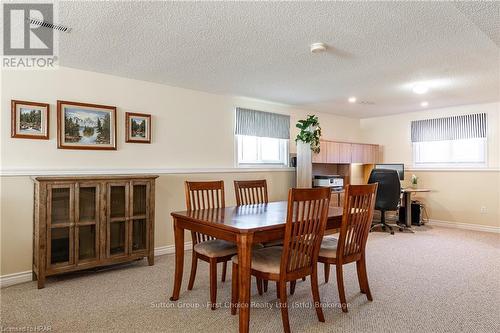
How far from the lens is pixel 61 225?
3.01 metres

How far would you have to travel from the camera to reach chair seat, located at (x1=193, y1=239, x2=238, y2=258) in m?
2.50

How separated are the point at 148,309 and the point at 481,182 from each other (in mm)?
5670

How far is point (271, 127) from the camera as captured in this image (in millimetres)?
5262

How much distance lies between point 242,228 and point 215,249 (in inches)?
25.6

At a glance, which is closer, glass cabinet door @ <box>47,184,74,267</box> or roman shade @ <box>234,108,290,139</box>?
glass cabinet door @ <box>47,184,74,267</box>

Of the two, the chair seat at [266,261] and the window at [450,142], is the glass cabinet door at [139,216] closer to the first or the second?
the chair seat at [266,261]

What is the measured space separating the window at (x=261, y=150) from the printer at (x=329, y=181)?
0.64m

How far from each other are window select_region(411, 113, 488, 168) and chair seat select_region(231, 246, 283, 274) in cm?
493

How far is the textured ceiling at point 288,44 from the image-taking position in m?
2.15

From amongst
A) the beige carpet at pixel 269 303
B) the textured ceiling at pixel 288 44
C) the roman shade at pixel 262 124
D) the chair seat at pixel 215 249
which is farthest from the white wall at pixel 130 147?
the chair seat at pixel 215 249

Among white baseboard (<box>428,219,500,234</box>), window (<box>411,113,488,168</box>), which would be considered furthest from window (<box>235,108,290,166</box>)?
white baseboard (<box>428,219,500,234</box>)

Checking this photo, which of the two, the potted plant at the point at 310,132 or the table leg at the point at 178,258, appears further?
the potted plant at the point at 310,132

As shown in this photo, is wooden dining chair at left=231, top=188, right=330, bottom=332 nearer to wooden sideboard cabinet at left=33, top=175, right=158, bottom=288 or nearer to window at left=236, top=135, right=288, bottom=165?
wooden sideboard cabinet at left=33, top=175, right=158, bottom=288

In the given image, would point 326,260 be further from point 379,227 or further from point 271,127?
point 379,227
